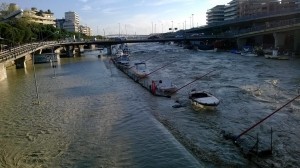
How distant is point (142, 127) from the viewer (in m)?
26.1

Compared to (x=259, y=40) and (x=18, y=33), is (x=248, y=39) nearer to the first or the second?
(x=259, y=40)

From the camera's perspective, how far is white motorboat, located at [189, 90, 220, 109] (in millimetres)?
30500

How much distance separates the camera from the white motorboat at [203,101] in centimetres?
A: 3050

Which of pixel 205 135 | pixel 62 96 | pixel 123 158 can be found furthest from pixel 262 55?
pixel 123 158

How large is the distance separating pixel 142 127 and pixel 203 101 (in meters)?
7.34

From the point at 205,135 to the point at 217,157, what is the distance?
13.8 ft

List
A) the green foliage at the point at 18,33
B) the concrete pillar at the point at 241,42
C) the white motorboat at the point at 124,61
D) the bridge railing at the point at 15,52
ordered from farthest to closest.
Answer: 1. the concrete pillar at the point at 241,42
2. the green foliage at the point at 18,33
3. the white motorboat at the point at 124,61
4. the bridge railing at the point at 15,52

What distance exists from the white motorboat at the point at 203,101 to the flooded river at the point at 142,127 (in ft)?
2.49

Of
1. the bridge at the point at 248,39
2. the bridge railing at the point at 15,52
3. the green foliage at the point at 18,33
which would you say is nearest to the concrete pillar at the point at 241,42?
the bridge at the point at 248,39

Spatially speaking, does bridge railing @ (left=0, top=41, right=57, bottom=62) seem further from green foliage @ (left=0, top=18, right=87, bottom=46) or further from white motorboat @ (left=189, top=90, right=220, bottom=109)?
white motorboat @ (left=189, top=90, right=220, bottom=109)

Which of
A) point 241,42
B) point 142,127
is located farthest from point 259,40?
point 142,127

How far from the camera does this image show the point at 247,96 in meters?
36.5

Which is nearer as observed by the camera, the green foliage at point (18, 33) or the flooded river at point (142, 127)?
the flooded river at point (142, 127)

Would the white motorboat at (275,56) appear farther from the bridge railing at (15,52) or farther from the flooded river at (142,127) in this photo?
the bridge railing at (15,52)
